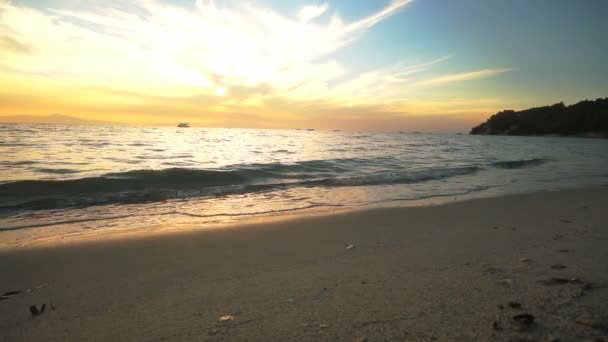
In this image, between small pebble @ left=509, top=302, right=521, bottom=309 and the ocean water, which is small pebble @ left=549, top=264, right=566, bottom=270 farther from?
the ocean water

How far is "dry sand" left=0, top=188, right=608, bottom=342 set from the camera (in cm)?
192

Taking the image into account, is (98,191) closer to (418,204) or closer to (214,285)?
(214,285)

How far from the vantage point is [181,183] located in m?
10.9

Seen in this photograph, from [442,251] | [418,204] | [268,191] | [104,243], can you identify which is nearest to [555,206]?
[418,204]

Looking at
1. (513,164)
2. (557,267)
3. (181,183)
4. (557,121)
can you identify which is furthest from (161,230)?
(557,121)

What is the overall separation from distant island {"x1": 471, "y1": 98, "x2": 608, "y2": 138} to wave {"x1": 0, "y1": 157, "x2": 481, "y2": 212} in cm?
9056

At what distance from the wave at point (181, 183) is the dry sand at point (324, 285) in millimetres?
4230

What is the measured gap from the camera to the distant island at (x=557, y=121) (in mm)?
77938

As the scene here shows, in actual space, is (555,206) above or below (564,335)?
below

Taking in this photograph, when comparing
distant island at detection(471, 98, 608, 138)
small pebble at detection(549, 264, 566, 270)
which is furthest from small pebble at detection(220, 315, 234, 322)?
distant island at detection(471, 98, 608, 138)

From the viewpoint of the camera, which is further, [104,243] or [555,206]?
[555,206]

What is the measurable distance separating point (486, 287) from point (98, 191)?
10001 millimetres

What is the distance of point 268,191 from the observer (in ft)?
31.7

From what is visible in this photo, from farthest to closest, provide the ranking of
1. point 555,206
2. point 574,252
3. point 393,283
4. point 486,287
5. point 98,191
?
point 98,191 → point 555,206 → point 574,252 → point 393,283 → point 486,287
